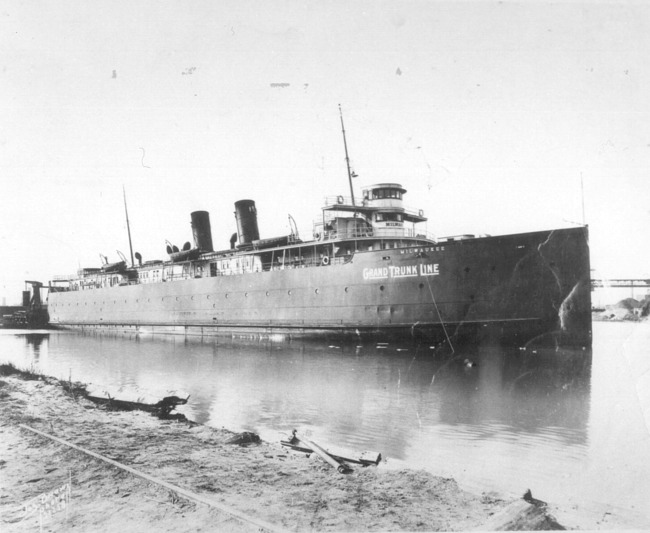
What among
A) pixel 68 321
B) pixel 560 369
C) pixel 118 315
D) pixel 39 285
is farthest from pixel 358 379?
pixel 39 285

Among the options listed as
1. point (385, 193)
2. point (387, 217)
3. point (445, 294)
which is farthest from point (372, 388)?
point (385, 193)

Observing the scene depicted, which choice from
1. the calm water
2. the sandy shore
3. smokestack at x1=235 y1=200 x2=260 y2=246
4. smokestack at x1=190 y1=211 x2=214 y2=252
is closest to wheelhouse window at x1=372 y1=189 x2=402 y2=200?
the calm water

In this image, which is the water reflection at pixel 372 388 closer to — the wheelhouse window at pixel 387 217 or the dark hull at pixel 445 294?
the dark hull at pixel 445 294

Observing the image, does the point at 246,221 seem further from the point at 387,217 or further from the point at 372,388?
the point at 372,388

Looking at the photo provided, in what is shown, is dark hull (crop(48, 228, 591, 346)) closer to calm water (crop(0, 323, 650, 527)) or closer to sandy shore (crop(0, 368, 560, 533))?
calm water (crop(0, 323, 650, 527))

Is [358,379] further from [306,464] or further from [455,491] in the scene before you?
[455,491]

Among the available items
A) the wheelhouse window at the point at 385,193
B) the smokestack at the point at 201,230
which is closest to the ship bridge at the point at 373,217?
the wheelhouse window at the point at 385,193
